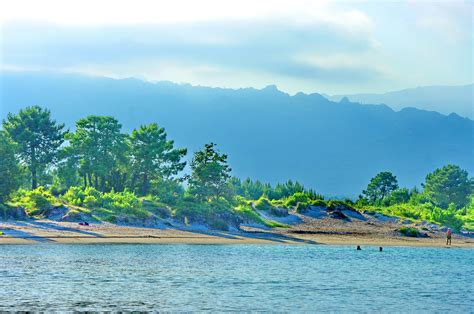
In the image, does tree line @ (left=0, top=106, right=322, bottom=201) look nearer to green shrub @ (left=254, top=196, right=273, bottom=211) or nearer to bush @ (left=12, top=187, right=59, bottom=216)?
green shrub @ (left=254, top=196, right=273, bottom=211)

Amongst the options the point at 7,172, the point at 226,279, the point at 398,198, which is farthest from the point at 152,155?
the point at 398,198

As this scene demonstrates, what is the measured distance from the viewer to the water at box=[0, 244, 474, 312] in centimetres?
3603

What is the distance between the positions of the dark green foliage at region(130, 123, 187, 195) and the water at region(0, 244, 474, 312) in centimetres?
2965

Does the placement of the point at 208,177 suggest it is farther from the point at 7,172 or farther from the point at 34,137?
the point at 7,172

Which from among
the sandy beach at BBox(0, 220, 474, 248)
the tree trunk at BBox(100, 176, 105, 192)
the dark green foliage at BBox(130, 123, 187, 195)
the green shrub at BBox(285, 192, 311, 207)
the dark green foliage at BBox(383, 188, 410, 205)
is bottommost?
the sandy beach at BBox(0, 220, 474, 248)

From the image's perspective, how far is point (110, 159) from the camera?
9806 cm

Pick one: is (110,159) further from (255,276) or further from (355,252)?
(255,276)

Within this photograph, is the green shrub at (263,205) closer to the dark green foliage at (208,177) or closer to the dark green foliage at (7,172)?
the dark green foliage at (208,177)

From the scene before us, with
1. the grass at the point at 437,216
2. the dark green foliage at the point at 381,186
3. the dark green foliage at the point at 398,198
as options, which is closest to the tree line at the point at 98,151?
the grass at the point at 437,216

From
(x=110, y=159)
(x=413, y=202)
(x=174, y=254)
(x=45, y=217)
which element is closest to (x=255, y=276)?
(x=174, y=254)

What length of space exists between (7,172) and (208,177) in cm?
2496

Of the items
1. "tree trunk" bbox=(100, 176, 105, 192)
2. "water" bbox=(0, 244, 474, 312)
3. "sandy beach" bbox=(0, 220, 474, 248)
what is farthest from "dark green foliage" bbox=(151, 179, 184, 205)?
"water" bbox=(0, 244, 474, 312)

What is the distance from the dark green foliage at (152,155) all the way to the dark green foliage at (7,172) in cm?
2345

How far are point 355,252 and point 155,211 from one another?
22610 mm
